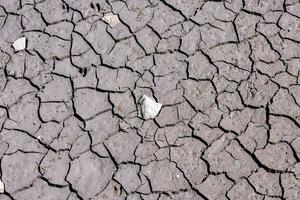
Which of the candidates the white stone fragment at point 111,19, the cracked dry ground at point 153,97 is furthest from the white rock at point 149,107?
the white stone fragment at point 111,19

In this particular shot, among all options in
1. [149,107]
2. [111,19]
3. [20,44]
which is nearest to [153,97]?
[149,107]

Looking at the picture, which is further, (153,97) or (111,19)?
(111,19)

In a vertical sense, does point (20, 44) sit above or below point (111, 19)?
below

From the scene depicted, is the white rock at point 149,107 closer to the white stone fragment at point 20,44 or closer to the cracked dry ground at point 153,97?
the cracked dry ground at point 153,97

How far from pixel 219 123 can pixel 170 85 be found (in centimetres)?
43

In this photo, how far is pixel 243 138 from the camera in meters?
3.21

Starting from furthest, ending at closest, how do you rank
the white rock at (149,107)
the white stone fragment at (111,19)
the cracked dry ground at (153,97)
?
the white stone fragment at (111,19) < the white rock at (149,107) < the cracked dry ground at (153,97)

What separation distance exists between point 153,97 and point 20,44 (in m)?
1.09

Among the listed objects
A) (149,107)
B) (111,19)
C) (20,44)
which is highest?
(111,19)

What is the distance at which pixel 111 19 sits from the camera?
3.87 meters

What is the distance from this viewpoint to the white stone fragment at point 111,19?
3.84 m

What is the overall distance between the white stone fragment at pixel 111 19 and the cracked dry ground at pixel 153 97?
0.03 m

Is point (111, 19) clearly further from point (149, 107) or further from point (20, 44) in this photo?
point (149, 107)

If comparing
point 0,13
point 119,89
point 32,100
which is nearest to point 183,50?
point 119,89
